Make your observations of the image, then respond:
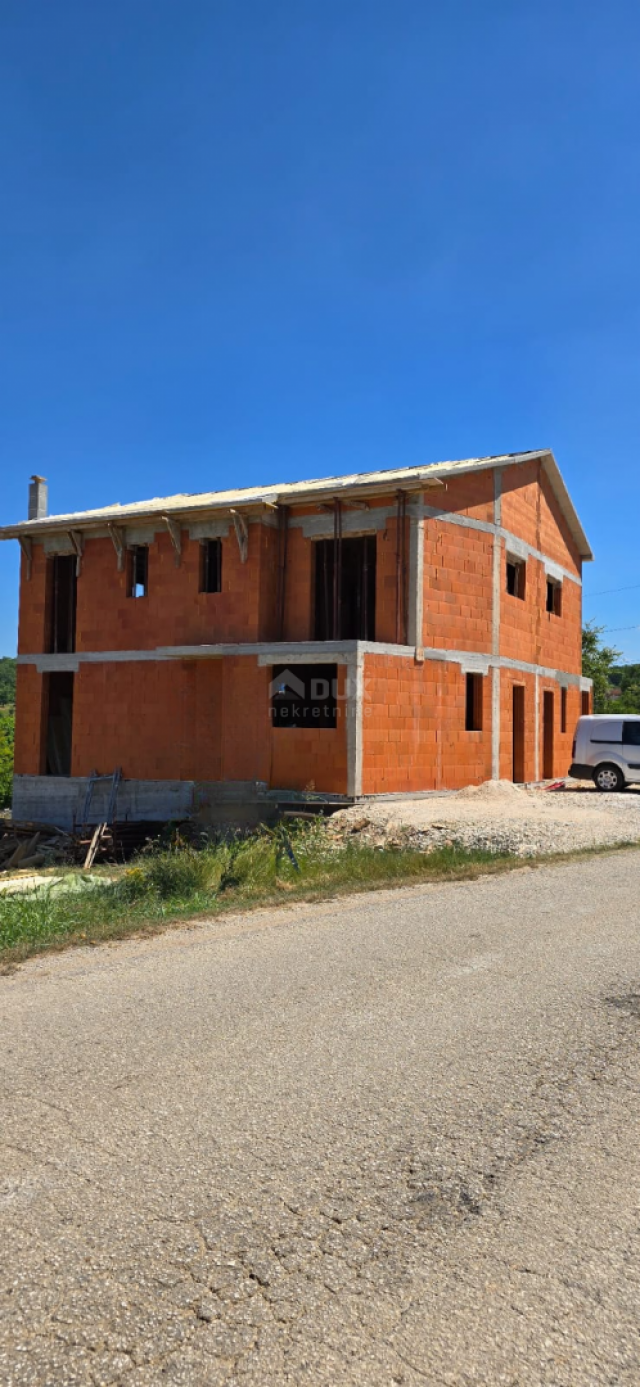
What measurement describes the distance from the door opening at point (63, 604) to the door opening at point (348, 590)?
684 cm

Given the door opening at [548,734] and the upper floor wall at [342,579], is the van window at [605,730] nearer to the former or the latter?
the upper floor wall at [342,579]

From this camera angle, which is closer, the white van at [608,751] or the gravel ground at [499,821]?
the gravel ground at [499,821]

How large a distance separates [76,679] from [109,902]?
44.6 feet

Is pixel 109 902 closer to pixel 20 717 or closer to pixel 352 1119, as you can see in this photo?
pixel 352 1119

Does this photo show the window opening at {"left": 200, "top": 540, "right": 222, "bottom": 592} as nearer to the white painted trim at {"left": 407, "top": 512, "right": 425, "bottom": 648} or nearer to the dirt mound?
the white painted trim at {"left": 407, "top": 512, "right": 425, "bottom": 648}

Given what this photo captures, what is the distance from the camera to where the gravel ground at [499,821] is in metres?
14.0

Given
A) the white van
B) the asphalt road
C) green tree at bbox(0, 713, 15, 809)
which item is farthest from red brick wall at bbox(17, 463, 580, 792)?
the asphalt road

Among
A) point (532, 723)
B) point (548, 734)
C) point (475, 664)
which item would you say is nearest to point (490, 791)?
point (475, 664)

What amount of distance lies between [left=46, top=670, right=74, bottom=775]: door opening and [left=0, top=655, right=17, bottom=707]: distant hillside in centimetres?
4163

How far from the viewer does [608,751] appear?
69.2ft

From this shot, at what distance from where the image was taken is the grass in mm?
7375

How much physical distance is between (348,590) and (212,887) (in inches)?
535

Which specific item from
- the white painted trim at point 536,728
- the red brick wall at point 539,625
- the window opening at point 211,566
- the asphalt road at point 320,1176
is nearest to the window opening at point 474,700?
the red brick wall at point 539,625

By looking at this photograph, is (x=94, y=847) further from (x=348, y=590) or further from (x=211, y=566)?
(x=348, y=590)
